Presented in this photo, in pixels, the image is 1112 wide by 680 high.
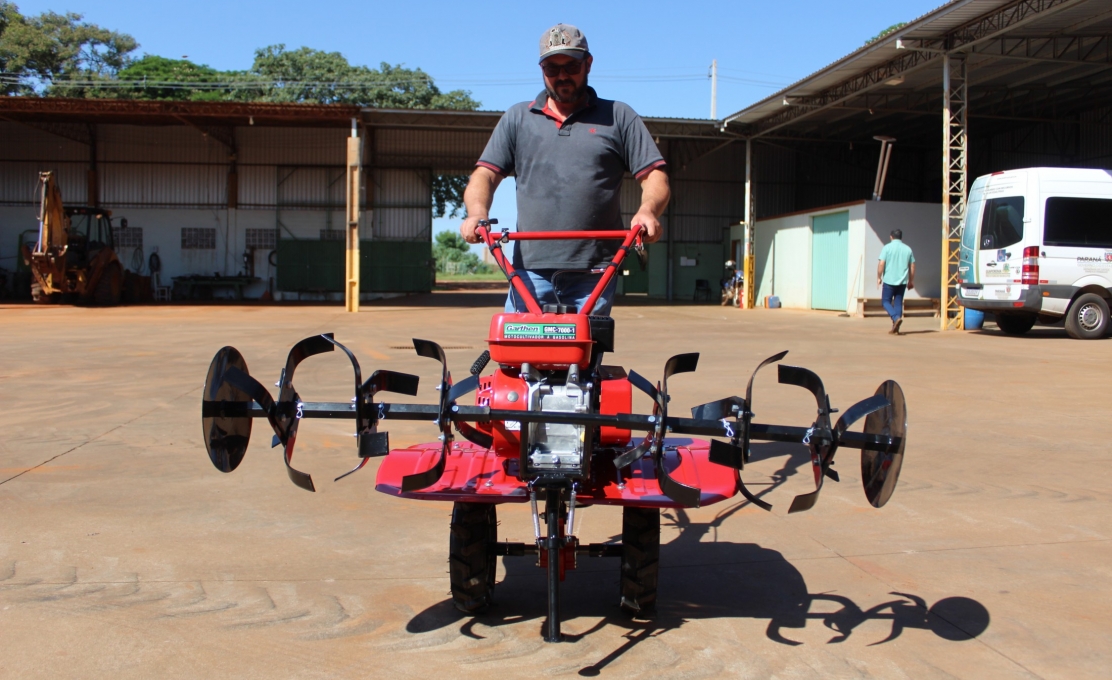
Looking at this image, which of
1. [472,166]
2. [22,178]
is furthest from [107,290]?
[472,166]

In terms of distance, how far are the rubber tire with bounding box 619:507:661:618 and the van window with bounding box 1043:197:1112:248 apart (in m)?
13.5

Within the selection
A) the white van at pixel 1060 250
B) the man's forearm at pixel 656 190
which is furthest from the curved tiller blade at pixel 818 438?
the white van at pixel 1060 250

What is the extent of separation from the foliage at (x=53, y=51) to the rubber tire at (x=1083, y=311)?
47.7 m

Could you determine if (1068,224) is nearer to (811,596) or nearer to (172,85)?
(811,596)

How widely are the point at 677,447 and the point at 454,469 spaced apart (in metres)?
0.85

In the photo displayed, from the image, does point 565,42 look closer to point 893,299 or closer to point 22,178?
point 893,299

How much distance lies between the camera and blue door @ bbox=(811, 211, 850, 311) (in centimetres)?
2544

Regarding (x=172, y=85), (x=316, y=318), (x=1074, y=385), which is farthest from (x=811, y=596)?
(x=172, y=85)

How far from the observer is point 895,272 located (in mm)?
15578

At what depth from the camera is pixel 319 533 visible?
4043mm

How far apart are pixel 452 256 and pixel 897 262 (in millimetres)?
73162

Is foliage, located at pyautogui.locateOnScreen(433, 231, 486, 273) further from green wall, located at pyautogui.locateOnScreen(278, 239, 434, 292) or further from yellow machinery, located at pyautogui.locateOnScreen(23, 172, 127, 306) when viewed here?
yellow machinery, located at pyautogui.locateOnScreen(23, 172, 127, 306)

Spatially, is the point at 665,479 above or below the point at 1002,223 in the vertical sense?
below

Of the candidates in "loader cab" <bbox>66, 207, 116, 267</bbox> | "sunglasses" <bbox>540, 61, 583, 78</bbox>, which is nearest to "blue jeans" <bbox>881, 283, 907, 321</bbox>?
"sunglasses" <bbox>540, 61, 583, 78</bbox>
